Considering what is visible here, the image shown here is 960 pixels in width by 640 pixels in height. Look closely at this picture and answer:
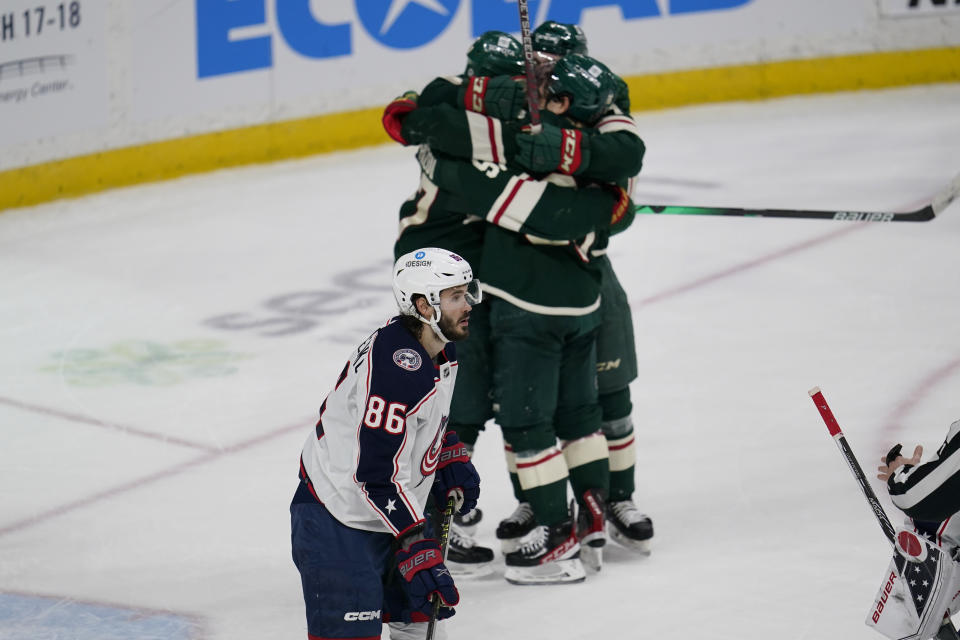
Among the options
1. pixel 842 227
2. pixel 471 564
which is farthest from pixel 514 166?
pixel 842 227

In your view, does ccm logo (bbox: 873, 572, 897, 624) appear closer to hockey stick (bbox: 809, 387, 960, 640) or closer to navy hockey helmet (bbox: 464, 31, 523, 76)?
hockey stick (bbox: 809, 387, 960, 640)

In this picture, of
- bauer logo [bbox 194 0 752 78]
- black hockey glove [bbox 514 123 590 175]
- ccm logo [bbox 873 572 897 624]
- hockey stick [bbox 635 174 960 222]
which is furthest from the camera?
bauer logo [bbox 194 0 752 78]

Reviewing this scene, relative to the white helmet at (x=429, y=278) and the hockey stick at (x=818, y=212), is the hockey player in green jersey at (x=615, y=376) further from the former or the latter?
the white helmet at (x=429, y=278)

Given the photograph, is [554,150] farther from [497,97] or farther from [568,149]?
[497,97]

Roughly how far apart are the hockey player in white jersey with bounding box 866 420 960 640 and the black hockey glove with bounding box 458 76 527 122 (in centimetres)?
138

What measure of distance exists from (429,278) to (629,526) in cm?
140

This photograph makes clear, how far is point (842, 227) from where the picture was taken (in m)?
6.98

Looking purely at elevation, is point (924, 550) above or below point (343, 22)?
below

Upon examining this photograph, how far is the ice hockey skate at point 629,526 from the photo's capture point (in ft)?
13.4

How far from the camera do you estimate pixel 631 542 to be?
4.12m

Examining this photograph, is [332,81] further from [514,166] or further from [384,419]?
[384,419]

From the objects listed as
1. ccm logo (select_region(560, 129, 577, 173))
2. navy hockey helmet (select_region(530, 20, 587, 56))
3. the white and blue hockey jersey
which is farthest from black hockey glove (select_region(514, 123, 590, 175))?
the white and blue hockey jersey

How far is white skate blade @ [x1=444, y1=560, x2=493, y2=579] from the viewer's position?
406 centimetres

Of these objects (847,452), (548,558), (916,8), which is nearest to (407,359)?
(847,452)
